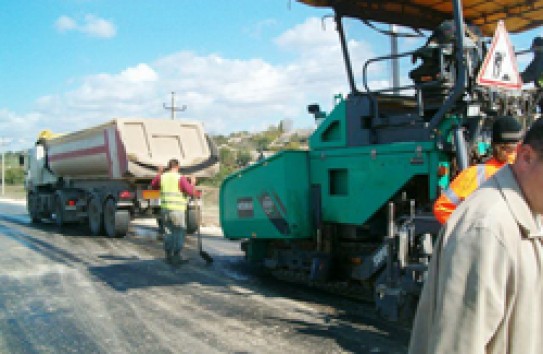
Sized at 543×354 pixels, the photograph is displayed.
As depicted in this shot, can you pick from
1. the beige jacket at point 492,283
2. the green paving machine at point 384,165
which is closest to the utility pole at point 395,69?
the green paving machine at point 384,165

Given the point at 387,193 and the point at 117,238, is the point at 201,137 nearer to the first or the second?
the point at 117,238

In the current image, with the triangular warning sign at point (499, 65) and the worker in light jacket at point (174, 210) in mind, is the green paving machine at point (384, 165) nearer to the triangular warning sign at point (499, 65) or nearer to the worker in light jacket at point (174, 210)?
the triangular warning sign at point (499, 65)

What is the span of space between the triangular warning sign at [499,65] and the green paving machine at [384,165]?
0.27 metres

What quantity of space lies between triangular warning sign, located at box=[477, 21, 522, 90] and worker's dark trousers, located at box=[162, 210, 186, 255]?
5335 mm

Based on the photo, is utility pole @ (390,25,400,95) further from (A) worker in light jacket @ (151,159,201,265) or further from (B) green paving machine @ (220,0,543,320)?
(A) worker in light jacket @ (151,159,201,265)

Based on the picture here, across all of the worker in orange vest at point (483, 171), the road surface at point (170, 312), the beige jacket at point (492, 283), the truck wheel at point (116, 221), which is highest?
the worker in orange vest at point (483, 171)

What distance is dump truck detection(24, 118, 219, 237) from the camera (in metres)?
11.9

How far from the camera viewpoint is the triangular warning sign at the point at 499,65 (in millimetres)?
4332

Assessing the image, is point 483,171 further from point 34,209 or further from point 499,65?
point 34,209

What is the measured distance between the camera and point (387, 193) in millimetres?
5379

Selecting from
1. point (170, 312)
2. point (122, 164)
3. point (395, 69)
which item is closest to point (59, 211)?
point (122, 164)

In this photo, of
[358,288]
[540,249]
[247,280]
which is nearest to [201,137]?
[247,280]

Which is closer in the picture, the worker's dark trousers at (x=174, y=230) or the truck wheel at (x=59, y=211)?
the worker's dark trousers at (x=174, y=230)

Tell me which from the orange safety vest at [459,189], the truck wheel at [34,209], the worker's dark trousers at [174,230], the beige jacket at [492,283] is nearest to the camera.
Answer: the beige jacket at [492,283]
